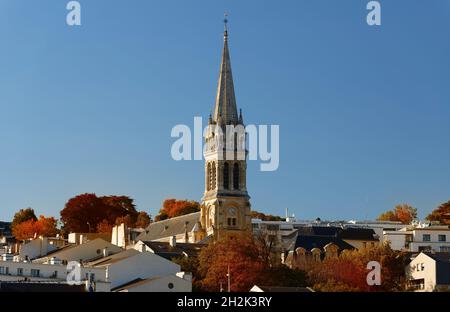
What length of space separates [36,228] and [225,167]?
29396 millimetres

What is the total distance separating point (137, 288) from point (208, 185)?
215 ft

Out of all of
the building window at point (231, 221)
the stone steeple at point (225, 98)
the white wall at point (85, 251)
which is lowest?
the white wall at point (85, 251)

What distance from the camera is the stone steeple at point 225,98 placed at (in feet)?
459

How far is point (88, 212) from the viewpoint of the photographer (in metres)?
164

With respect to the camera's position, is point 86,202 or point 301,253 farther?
point 86,202

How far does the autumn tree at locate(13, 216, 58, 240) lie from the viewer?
5960 inches

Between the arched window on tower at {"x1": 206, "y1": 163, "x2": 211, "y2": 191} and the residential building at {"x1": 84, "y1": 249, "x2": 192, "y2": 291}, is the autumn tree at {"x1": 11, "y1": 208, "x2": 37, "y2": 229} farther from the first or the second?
the residential building at {"x1": 84, "y1": 249, "x2": 192, "y2": 291}

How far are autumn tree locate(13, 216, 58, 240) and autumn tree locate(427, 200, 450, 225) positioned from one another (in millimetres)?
50743

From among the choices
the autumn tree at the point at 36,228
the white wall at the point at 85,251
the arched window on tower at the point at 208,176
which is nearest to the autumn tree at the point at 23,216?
the autumn tree at the point at 36,228

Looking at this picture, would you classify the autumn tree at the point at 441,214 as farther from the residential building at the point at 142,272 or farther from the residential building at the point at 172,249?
the residential building at the point at 142,272

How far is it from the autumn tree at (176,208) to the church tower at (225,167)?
32.0 metres

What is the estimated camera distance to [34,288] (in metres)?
69.1
